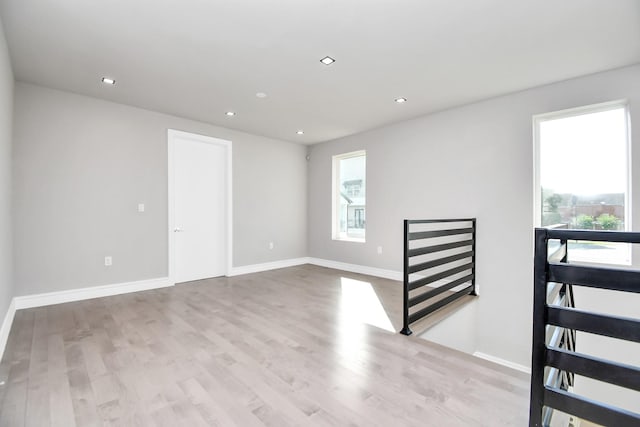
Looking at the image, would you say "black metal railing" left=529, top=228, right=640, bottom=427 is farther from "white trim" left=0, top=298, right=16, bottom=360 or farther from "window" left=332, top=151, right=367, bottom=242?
"window" left=332, top=151, right=367, bottom=242

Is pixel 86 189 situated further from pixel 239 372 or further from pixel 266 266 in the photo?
pixel 239 372

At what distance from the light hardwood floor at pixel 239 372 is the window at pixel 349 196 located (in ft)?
7.98

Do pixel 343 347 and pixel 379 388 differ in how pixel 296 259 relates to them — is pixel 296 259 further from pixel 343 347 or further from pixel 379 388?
pixel 379 388

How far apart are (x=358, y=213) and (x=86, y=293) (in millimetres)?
4294

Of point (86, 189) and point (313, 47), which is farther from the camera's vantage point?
point (86, 189)

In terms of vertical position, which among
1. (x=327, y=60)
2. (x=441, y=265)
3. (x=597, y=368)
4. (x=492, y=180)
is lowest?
(x=441, y=265)

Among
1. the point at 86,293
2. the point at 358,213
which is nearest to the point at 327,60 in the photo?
the point at 358,213

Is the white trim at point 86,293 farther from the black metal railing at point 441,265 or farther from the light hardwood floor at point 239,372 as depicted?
the black metal railing at point 441,265

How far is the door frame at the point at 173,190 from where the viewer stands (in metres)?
4.39

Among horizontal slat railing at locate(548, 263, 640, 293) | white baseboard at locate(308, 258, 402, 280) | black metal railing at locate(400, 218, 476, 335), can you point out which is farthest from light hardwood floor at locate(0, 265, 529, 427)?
white baseboard at locate(308, 258, 402, 280)

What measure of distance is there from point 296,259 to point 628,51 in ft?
17.8

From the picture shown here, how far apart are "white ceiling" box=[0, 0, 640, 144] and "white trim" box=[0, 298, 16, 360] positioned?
2429mm

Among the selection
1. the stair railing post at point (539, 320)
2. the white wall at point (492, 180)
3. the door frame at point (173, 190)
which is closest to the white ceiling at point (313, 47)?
the white wall at point (492, 180)

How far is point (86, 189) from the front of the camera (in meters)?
3.72
